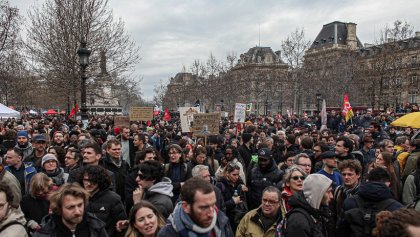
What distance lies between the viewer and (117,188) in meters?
6.50

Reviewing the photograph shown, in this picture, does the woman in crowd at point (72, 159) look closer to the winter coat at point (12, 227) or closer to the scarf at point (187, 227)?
the winter coat at point (12, 227)

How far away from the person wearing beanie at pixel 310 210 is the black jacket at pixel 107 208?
76.0 inches

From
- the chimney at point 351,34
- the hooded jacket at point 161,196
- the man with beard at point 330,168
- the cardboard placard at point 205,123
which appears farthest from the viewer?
the chimney at point 351,34

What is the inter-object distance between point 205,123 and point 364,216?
7.39m

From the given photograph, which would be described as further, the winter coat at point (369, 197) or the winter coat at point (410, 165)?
the winter coat at point (410, 165)

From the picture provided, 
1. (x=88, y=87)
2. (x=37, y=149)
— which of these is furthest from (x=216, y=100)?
(x=37, y=149)

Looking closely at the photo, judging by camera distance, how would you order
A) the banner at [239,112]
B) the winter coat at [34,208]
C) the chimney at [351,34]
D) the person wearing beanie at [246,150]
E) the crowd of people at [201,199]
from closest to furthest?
the crowd of people at [201,199] → the winter coat at [34,208] → the person wearing beanie at [246,150] → the banner at [239,112] → the chimney at [351,34]

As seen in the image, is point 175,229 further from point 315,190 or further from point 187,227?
point 315,190

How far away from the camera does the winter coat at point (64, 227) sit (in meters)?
3.62

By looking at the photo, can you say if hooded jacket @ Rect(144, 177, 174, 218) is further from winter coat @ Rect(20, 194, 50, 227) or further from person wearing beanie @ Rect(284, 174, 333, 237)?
person wearing beanie @ Rect(284, 174, 333, 237)

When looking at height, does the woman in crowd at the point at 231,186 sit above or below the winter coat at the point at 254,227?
above

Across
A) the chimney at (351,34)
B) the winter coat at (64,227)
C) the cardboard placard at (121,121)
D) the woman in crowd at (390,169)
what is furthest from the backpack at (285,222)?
the chimney at (351,34)

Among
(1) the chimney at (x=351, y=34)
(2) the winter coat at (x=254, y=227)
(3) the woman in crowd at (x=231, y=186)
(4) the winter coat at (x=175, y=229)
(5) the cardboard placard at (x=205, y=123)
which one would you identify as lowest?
(2) the winter coat at (x=254, y=227)

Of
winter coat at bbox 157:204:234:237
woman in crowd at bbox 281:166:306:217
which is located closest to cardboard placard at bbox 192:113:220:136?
woman in crowd at bbox 281:166:306:217
